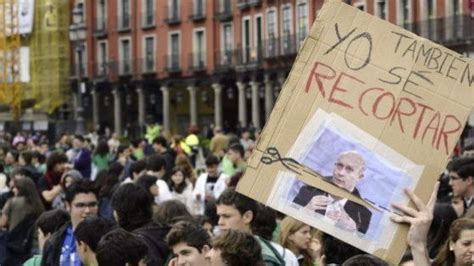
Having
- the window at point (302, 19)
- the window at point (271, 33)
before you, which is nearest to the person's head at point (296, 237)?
the window at point (302, 19)

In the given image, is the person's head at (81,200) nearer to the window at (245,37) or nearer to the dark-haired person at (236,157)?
the dark-haired person at (236,157)

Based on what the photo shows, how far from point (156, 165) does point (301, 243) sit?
207 inches

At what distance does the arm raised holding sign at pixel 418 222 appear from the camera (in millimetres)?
5684

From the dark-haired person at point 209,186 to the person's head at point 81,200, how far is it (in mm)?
4202

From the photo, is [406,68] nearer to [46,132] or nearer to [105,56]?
[46,132]

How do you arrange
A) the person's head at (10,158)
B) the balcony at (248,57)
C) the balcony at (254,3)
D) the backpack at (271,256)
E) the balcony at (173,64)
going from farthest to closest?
the balcony at (173,64) < the balcony at (254,3) < the balcony at (248,57) < the person's head at (10,158) < the backpack at (271,256)

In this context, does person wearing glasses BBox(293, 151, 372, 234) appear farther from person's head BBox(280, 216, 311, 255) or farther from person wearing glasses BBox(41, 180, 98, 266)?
person's head BBox(280, 216, 311, 255)

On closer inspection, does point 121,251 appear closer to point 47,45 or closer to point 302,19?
point 302,19

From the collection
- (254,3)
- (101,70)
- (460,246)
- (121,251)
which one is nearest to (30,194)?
(121,251)

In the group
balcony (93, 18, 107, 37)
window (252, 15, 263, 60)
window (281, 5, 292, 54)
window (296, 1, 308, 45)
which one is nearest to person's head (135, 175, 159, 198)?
window (296, 1, 308, 45)

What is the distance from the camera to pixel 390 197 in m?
5.78

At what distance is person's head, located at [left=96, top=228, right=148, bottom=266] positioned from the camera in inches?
238

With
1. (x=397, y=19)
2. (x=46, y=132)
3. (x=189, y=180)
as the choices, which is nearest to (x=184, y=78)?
(x=46, y=132)

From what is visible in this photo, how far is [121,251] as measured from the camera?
607cm
